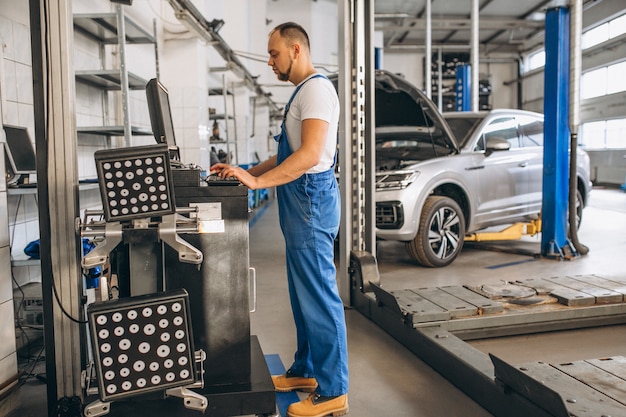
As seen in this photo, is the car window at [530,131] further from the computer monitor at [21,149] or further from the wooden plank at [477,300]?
the computer monitor at [21,149]

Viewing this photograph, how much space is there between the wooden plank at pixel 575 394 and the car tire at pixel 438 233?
2786mm

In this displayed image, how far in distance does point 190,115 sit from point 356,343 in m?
5.07

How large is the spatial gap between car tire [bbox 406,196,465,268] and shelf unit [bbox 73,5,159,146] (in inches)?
106

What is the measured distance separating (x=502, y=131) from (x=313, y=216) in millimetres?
4188

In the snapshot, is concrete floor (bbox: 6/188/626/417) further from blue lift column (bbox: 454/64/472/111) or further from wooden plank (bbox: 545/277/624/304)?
blue lift column (bbox: 454/64/472/111)

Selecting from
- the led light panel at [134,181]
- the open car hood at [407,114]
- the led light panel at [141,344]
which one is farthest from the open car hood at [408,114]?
the led light panel at [141,344]

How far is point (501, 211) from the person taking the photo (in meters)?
5.66

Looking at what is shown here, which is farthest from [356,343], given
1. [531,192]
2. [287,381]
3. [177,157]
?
[531,192]

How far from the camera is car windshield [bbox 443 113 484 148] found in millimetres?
5570

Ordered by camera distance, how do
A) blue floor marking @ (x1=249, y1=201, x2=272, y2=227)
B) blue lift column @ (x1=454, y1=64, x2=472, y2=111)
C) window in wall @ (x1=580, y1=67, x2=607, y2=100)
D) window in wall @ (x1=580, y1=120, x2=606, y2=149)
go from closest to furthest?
blue floor marking @ (x1=249, y1=201, x2=272, y2=227)
blue lift column @ (x1=454, y1=64, x2=472, y2=111)
window in wall @ (x1=580, y1=67, x2=607, y2=100)
window in wall @ (x1=580, y1=120, x2=606, y2=149)

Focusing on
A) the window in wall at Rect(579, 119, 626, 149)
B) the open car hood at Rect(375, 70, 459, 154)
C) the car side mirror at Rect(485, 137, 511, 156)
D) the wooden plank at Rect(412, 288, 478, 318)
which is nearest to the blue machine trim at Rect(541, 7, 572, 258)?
the car side mirror at Rect(485, 137, 511, 156)

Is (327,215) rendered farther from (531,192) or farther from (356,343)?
(531,192)

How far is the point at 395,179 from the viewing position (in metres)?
4.89

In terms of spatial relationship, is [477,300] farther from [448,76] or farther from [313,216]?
[448,76]
